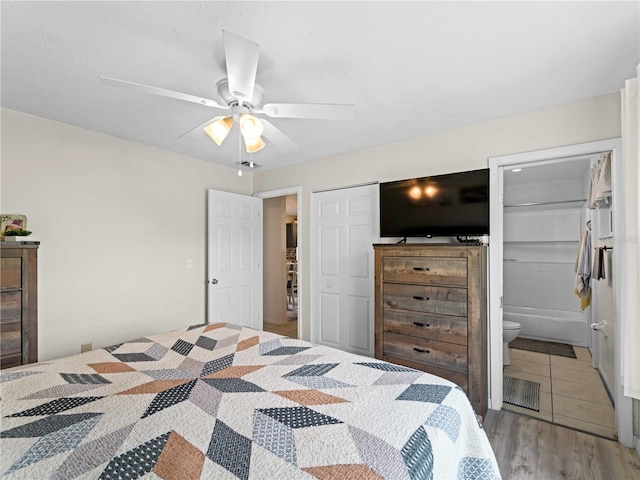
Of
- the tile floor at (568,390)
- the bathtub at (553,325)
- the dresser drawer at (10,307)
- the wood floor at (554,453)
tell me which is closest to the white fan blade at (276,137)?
the dresser drawer at (10,307)

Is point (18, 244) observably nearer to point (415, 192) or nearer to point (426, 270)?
point (426, 270)

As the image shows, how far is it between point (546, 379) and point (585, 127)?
2.37 meters

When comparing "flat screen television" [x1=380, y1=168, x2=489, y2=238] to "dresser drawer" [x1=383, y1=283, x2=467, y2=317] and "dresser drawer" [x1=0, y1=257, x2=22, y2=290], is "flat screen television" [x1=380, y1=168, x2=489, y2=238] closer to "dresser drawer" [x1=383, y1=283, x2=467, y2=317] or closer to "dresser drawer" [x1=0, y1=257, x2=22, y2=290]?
"dresser drawer" [x1=383, y1=283, x2=467, y2=317]

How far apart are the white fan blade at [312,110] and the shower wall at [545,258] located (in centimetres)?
411

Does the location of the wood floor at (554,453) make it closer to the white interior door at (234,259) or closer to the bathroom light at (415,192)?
the bathroom light at (415,192)

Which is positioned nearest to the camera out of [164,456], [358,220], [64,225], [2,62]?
[164,456]

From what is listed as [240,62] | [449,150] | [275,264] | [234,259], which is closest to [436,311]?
[449,150]

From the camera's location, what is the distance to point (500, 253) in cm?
271

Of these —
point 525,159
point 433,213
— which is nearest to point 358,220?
point 433,213

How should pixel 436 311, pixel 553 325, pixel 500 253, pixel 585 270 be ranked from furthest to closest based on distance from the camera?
1. pixel 553 325
2. pixel 585 270
3. pixel 500 253
4. pixel 436 311

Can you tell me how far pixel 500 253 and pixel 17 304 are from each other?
3.51 m

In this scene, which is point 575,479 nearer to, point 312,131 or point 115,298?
point 312,131

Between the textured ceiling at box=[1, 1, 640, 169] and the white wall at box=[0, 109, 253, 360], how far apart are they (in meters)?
0.37

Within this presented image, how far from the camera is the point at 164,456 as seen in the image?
909 mm
